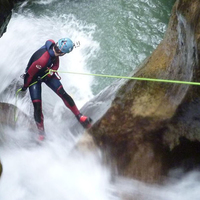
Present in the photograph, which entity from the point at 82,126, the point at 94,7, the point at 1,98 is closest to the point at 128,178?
the point at 82,126

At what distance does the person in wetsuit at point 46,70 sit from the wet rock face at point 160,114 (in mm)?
791

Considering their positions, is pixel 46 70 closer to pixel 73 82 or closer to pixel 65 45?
pixel 65 45

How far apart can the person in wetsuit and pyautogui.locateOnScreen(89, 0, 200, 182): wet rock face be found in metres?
0.79

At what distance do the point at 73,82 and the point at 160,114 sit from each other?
465 cm

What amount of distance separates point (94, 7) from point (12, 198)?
28.3ft

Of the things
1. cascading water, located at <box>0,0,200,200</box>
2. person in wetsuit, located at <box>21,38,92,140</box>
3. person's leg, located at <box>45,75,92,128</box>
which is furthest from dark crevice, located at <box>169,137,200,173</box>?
person's leg, located at <box>45,75,92,128</box>

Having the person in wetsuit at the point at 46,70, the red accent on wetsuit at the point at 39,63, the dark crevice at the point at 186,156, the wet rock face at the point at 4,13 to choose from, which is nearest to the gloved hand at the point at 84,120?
the person in wetsuit at the point at 46,70

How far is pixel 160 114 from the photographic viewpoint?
459cm

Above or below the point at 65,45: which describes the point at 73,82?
above

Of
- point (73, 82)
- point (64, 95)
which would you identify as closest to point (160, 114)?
point (64, 95)

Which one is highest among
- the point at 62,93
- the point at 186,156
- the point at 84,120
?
the point at 62,93

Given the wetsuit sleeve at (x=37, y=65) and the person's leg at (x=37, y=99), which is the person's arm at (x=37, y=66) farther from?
the person's leg at (x=37, y=99)

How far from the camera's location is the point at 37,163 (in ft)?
18.5

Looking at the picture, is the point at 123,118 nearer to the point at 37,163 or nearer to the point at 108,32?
the point at 37,163
